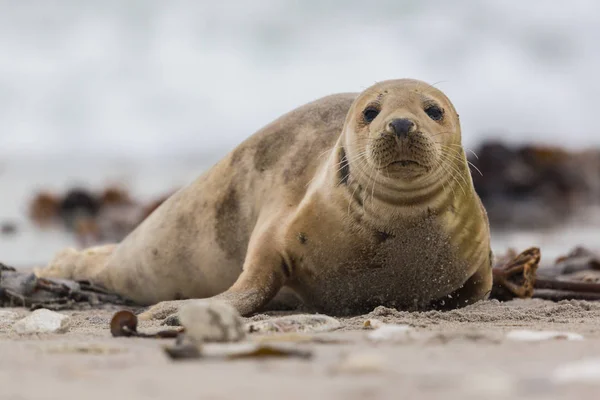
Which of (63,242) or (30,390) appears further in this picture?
(63,242)

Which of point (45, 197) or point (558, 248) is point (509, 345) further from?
point (45, 197)

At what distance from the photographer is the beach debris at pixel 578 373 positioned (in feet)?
7.22

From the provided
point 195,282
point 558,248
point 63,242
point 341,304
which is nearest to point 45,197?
point 63,242

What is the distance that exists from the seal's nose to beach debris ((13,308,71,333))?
1518mm

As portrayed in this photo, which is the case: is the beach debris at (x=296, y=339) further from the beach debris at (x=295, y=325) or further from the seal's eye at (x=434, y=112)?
the seal's eye at (x=434, y=112)

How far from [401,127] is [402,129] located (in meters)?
0.01

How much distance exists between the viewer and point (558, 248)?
1086cm

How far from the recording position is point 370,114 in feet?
15.1

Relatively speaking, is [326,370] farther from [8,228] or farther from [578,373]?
[8,228]

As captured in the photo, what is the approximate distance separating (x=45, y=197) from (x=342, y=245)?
53.0ft

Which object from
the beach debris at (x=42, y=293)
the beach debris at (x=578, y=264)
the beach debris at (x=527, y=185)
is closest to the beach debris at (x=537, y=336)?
the beach debris at (x=42, y=293)

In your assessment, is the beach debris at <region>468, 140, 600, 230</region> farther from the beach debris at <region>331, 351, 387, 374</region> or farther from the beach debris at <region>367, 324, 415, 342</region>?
the beach debris at <region>331, 351, 387, 374</region>

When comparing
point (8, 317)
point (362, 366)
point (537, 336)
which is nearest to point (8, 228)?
point (8, 317)

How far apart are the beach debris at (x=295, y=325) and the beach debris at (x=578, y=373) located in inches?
49.5
